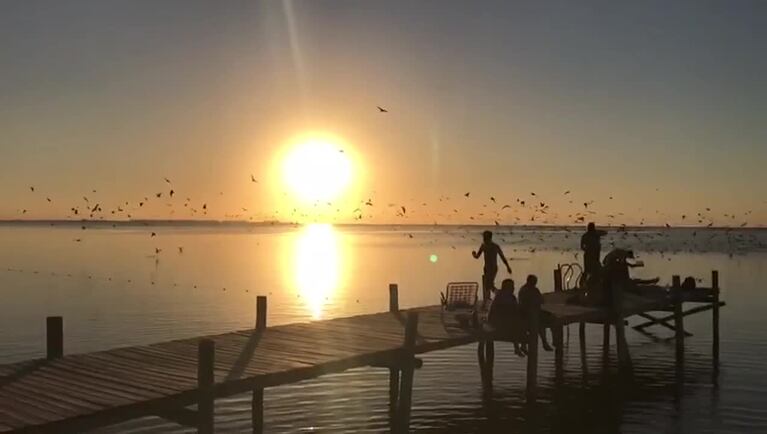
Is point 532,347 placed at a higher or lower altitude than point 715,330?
higher

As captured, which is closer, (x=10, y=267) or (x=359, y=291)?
(x=359, y=291)

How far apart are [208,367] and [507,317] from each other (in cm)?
964

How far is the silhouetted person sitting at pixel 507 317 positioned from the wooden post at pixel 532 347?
20 centimetres

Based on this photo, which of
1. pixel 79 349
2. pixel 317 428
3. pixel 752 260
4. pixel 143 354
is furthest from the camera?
pixel 752 260

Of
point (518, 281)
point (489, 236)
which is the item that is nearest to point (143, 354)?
point (489, 236)

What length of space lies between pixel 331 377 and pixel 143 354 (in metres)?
8.89

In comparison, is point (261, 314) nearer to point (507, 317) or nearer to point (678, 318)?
point (507, 317)

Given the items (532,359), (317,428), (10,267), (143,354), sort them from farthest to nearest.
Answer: (10,267) → (532,359) → (317,428) → (143,354)

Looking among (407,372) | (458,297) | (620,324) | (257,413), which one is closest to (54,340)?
(257,413)

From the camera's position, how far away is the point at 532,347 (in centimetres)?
2009

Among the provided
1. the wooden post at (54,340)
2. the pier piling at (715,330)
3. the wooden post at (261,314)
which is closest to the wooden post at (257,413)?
the wooden post at (261,314)

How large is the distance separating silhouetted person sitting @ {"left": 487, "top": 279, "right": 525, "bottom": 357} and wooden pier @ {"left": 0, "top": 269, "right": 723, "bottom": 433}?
13.9 inches

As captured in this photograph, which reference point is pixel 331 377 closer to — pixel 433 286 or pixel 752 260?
pixel 433 286

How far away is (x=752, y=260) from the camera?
3329 inches
